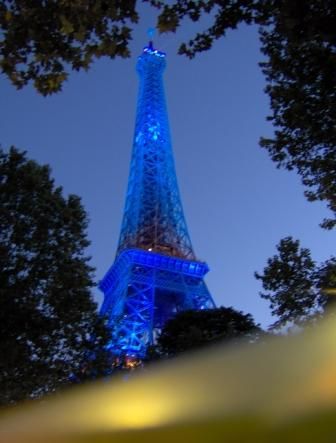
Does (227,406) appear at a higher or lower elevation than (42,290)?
lower

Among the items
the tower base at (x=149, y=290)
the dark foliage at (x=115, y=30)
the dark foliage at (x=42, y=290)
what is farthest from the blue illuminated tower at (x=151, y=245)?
the dark foliage at (x=115, y=30)

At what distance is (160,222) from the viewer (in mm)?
54312

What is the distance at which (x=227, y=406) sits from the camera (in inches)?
301

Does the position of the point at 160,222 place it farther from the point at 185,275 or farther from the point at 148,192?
the point at 185,275

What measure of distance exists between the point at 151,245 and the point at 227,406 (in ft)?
141

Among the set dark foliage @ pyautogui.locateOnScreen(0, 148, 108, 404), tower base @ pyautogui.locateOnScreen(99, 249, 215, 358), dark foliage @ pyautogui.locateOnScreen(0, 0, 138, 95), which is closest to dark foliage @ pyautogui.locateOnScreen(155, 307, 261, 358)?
tower base @ pyautogui.locateOnScreen(99, 249, 215, 358)

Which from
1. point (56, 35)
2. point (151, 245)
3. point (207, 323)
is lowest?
point (56, 35)

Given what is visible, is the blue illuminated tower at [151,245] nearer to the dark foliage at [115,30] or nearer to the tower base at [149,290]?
the tower base at [149,290]

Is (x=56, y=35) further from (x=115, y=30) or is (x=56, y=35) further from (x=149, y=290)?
(x=149, y=290)

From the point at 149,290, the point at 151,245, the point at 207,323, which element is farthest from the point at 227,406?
the point at 151,245

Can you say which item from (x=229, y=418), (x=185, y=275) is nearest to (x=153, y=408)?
(x=229, y=418)

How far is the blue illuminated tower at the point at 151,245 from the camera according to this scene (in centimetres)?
4212

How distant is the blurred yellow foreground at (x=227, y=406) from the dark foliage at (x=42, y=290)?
309 cm

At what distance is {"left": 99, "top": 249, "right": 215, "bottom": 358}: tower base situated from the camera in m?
41.2
